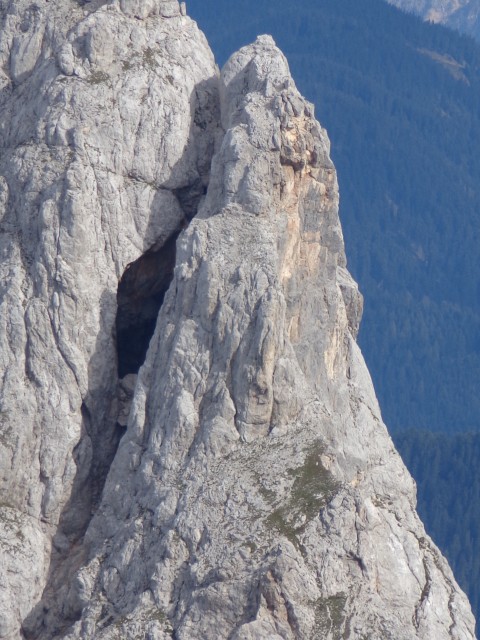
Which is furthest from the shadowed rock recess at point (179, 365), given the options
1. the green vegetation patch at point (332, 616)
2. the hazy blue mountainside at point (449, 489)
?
the hazy blue mountainside at point (449, 489)

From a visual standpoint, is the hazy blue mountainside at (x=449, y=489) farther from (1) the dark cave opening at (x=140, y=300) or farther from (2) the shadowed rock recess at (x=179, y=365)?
(2) the shadowed rock recess at (x=179, y=365)

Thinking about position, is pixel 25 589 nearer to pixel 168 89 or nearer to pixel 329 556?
pixel 329 556

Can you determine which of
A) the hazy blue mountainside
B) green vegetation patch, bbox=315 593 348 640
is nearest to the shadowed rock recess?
green vegetation patch, bbox=315 593 348 640

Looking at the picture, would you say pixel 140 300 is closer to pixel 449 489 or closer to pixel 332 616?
pixel 332 616

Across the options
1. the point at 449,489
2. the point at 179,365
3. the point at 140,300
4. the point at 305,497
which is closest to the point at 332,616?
the point at 305,497

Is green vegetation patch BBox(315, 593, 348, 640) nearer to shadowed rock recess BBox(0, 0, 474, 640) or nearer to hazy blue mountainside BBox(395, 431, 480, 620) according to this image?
shadowed rock recess BBox(0, 0, 474, 640)

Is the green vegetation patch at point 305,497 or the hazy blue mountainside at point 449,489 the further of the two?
the hazy blue mountainside at point 449,489
